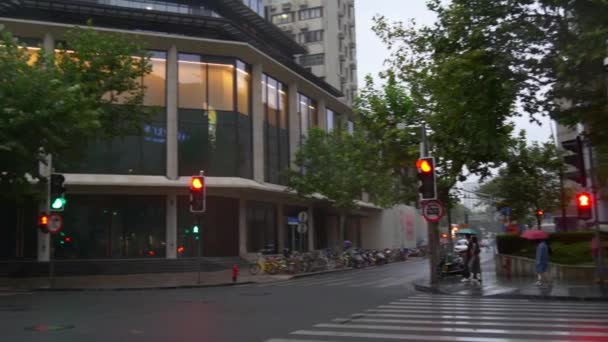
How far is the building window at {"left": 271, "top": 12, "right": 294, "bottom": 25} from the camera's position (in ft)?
234

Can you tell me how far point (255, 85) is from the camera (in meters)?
39.5

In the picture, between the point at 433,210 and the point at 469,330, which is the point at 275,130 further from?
the point at 469,330

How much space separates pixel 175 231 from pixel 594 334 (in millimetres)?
28085

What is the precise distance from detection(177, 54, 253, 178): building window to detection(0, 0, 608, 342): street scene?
0.12 m

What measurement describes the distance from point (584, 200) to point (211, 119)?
23.7 metres

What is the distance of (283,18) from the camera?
7181cm

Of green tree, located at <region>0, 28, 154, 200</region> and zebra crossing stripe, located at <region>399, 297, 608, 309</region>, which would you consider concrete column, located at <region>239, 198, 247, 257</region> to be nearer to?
green tree, located at <region>0, 28, 154, 200</region>

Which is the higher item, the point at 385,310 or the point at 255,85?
the point at 255,85

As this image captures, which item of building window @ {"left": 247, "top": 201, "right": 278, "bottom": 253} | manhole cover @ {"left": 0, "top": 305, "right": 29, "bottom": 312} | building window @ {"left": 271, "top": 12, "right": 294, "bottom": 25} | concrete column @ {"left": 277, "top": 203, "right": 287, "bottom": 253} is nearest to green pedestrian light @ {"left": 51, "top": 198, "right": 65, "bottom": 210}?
manhole cover @ {"left": 0, "top": 305, "right": 29, "bottom": 312}

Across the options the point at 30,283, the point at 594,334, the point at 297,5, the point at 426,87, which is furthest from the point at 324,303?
the point at 297,5

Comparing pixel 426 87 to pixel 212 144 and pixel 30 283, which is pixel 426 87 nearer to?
pixel 212 144

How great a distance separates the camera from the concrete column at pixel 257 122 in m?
38.6

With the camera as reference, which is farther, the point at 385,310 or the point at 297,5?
the point at 297,5

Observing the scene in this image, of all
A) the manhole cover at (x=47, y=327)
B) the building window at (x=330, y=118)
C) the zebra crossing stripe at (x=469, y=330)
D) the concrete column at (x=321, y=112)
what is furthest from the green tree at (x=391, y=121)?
the building window at (x=330, y=118)
